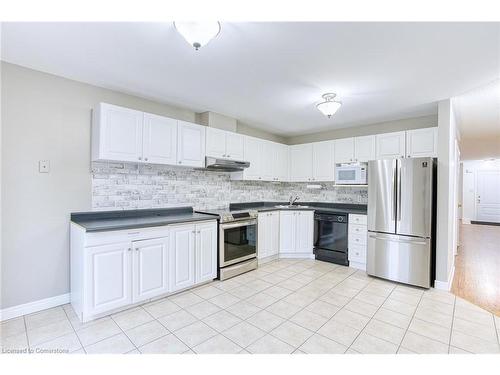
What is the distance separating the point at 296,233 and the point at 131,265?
289 centimetres

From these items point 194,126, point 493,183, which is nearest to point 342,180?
point 194,126

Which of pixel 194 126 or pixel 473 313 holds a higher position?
pixel 194 126

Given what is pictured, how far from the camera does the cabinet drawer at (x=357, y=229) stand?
3.90m

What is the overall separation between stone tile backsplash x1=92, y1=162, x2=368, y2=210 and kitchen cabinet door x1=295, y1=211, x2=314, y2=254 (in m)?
0.77

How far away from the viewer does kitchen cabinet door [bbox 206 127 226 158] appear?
369 cm

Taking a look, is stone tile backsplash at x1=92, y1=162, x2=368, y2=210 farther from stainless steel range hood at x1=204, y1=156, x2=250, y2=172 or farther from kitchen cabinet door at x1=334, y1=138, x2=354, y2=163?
kitchen cabinet door at x1=334, y1=138, x2=354, y2=163

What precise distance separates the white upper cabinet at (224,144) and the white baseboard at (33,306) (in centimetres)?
245

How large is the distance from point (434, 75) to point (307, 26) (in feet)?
5.41

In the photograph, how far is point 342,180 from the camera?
4359 millimetres

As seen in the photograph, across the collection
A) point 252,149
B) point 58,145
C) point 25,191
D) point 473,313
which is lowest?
point 473,313

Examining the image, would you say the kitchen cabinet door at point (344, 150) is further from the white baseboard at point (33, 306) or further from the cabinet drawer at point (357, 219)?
the white baseboard at point (33, 306)

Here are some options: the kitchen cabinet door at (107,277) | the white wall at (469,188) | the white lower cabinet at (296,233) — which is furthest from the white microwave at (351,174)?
the white wall at (469,188)

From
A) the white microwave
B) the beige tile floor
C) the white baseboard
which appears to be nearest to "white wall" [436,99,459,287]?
the beige tile floor
